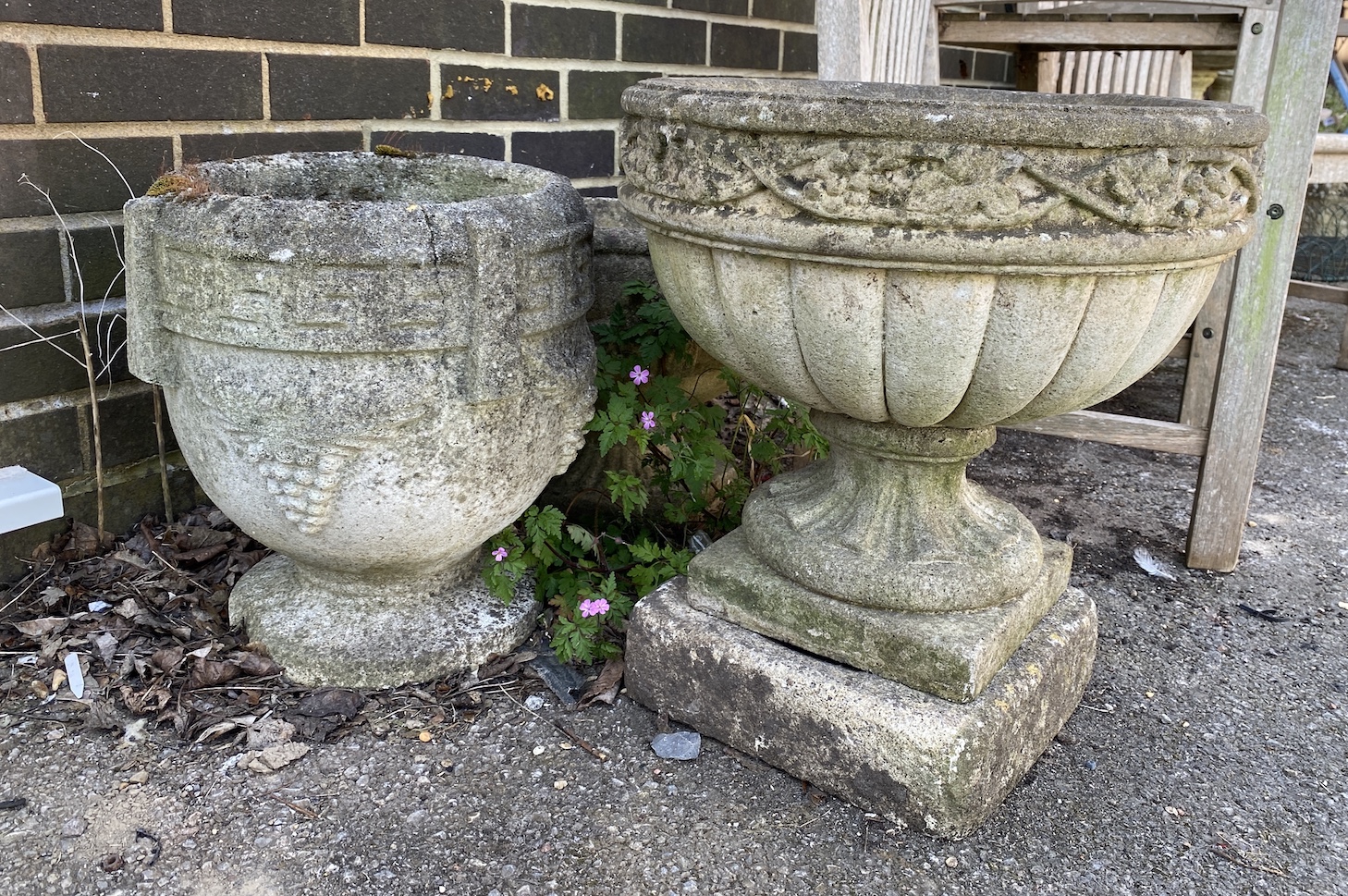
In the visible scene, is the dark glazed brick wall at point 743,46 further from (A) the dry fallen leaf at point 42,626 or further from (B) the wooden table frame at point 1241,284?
(A) the dry fallen leaf at point 42,626

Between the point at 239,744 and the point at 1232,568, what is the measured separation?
2166 mm

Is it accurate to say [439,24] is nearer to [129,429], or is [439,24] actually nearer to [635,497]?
[129,429]

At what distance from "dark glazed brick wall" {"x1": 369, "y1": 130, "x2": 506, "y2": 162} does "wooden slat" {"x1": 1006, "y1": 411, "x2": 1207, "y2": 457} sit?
1.47 meters

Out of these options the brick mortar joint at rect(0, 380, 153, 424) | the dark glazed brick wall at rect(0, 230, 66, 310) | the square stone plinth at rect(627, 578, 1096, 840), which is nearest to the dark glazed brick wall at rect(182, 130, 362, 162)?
the dark glazed brick wall at rect(0, 230, 66, 310)

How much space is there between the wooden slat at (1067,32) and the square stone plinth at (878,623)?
157 centimetres

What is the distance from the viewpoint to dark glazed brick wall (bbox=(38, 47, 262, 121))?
1891mm

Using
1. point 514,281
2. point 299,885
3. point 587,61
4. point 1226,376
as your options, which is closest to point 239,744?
point 299,885

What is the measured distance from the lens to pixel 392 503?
168 centimetres

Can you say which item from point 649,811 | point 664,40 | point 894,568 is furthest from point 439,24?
point 649,811

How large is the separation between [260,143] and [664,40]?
1286mm

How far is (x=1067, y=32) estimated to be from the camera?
295cm

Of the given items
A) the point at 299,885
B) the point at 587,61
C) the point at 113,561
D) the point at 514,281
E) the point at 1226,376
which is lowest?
the point at 299,885

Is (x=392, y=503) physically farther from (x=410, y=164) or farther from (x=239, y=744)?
(x=410, y=164)

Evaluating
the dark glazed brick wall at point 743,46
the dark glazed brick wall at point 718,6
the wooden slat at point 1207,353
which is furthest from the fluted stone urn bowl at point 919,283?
the dark glazed brick wall at point 743,46
